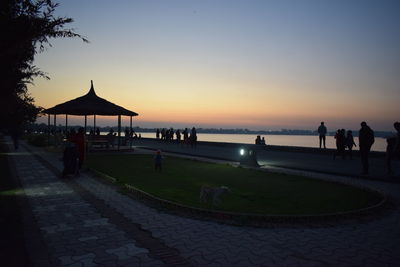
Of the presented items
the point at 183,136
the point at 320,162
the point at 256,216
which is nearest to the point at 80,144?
the point at 256,216

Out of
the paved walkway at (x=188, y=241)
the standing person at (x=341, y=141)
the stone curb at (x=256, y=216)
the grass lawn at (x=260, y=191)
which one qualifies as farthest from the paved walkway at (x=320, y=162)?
the paved walkway at (x=188, y=241)

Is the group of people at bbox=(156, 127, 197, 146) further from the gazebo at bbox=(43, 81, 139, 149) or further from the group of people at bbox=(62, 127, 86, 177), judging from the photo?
the group of people at bbox=(62, 127, 86, 177)

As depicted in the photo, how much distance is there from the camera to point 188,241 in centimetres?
499

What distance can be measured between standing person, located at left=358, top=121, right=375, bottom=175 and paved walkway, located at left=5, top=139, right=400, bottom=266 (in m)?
5.45

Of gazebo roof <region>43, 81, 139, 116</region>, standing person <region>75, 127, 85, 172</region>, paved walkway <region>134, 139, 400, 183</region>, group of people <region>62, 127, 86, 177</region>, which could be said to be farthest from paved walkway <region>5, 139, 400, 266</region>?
gazebo roof <region>43, 81, 139, 116</region>

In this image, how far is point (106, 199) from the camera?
8039 millimetres

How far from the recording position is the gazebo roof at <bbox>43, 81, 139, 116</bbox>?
858 inches

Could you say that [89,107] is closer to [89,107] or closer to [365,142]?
[89,107]

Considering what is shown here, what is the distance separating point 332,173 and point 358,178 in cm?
119

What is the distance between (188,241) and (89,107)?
18725 mm

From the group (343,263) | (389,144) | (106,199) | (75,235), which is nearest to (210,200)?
(106,199)

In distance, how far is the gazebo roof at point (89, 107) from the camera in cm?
2178

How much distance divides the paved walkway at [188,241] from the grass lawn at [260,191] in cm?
100

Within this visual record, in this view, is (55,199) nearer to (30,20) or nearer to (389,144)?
(30,20)
